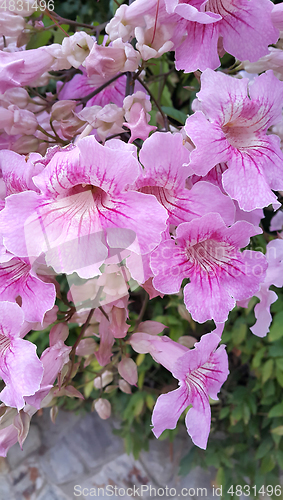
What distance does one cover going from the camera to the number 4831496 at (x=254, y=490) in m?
1.29

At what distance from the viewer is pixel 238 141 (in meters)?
0.37

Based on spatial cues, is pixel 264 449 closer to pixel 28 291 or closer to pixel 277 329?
pixel 277 329

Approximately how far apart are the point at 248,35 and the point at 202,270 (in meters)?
0.24

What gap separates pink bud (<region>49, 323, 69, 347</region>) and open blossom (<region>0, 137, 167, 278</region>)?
19 cm

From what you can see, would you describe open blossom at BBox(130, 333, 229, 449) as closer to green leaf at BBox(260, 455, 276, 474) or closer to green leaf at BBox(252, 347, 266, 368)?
green leaf at BBox(252, 347, 266, 368)

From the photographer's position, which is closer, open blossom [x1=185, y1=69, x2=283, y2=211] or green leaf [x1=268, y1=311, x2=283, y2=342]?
open blossom [x1=185, y1=69, x2=283, y2=211]

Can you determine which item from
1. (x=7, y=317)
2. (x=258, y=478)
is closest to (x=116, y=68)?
(x=7, y=317)

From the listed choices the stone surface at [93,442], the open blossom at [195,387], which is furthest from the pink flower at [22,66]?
the stone surface at [93,442]

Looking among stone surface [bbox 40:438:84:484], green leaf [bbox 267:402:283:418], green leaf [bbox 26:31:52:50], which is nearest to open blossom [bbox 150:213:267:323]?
green leaf [bbox 26:31:52:50]

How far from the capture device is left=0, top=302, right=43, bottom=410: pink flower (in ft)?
1.07

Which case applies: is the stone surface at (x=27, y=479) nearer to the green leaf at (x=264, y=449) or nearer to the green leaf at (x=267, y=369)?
the green leaf at (x=264, y=449)

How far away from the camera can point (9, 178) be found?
35 cm

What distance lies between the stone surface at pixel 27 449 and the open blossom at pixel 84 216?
191cm

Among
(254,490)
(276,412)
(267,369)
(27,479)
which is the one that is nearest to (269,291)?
(267,369)
